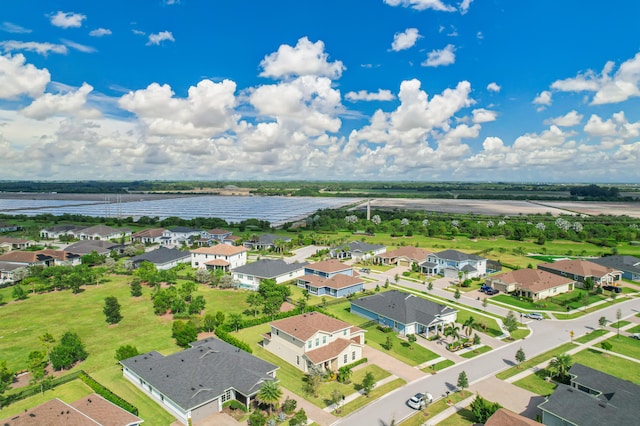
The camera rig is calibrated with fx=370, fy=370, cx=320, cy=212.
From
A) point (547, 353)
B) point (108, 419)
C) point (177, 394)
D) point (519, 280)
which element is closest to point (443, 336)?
point (547, 353)

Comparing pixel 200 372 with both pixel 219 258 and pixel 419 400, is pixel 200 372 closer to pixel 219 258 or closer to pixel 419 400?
pixel 419 400

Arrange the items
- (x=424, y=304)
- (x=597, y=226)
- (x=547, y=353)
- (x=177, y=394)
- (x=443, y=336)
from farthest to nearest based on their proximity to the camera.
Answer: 1. (x=597, y=226)
2. (x=424, y=304)
3. (x=443, y=336)
4. (x=547, y=353)
5. (x=177, y=394)

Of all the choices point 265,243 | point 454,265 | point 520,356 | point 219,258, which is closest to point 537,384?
point 520,356

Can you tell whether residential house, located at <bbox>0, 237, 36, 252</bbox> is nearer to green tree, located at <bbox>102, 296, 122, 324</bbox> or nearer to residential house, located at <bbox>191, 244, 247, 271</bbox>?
residential house, located at <bbox>191, 244, 247, 271</bbox>

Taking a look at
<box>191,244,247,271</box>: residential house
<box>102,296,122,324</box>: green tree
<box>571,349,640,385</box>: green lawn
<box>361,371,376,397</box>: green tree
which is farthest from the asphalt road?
<box>191,244,247,271</box>: residential house

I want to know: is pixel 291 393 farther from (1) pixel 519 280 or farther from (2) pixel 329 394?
(1) pixel 519 280
